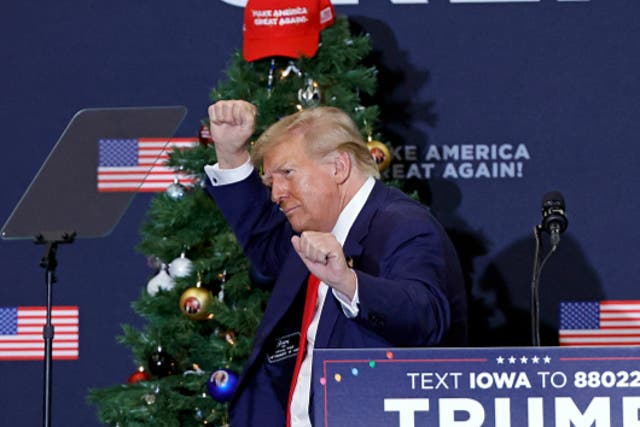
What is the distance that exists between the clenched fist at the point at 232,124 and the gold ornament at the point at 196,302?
56.0 inches

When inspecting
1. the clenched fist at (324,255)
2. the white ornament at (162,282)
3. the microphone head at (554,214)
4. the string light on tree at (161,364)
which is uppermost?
the microphone head at (554,214)

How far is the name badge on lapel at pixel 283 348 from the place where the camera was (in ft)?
10.1

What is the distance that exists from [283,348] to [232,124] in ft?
1.97

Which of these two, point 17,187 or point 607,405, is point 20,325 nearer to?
point 17,187

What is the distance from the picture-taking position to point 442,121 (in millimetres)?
5730

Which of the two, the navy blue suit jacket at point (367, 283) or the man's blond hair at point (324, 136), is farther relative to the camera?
the man's blond hair at point (324, 136)

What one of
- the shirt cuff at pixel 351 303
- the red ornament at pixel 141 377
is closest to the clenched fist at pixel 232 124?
the shirt cuff at pixel 351 303

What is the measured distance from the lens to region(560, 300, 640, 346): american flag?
5613 millimetres

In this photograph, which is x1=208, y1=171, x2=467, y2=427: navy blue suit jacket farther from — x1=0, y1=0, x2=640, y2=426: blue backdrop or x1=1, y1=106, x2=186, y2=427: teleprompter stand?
x1=0, y1=0, x2=640, y2=426: blue backdrop

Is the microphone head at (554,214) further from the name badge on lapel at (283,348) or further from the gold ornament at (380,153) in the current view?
the gold ornament at (380,153)

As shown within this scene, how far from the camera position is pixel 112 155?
565 centimetres

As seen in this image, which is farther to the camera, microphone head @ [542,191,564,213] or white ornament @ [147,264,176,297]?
white ornament @ [147,264,176,297]

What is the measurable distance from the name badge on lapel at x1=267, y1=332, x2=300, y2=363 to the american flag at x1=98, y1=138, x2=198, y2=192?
2602 millimetres

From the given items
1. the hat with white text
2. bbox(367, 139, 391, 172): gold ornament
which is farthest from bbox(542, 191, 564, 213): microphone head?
the hat with white text
